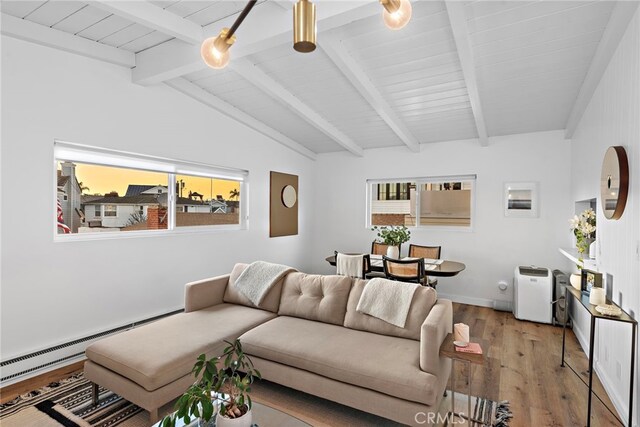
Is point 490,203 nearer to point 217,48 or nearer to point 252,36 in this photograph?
point 252,36

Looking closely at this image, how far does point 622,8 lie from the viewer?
205cm

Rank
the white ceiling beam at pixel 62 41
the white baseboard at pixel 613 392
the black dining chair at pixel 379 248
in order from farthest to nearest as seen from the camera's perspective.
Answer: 1. the black dining chair at pixel 379 248
2. the white ceiling beam at pixel 62 41
3. the white baseboard at pixel 613 392

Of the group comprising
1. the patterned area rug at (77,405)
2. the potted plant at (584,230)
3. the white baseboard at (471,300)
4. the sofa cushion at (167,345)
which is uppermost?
the potted plant at (584,230)

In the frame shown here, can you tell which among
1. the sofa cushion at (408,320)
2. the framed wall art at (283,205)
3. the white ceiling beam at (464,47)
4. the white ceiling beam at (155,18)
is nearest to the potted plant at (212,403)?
the sofa cushion at (408,320)

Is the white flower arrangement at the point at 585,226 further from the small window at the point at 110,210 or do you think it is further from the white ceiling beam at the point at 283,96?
the small window at the point at 110,210

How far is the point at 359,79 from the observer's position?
315cm

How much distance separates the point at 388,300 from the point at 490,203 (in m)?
3.03

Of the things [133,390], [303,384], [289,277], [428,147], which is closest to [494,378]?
[303,384]

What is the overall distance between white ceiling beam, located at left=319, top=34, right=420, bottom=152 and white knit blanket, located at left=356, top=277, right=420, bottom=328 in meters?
1.90

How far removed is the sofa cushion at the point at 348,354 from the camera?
1.87m

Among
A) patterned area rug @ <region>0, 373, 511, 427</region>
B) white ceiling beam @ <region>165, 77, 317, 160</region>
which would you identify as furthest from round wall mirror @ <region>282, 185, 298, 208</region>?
patterned area rug @ <region>0, 373, 511, 427</region>

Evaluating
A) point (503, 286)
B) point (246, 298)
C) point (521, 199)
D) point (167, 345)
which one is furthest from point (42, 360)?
point (521, 199)

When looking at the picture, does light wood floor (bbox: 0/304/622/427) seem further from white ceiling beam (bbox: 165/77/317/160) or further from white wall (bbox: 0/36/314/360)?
white ceiling beam (bbox: 165/77/317/160)

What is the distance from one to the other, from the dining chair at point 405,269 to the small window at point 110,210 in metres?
2.86
